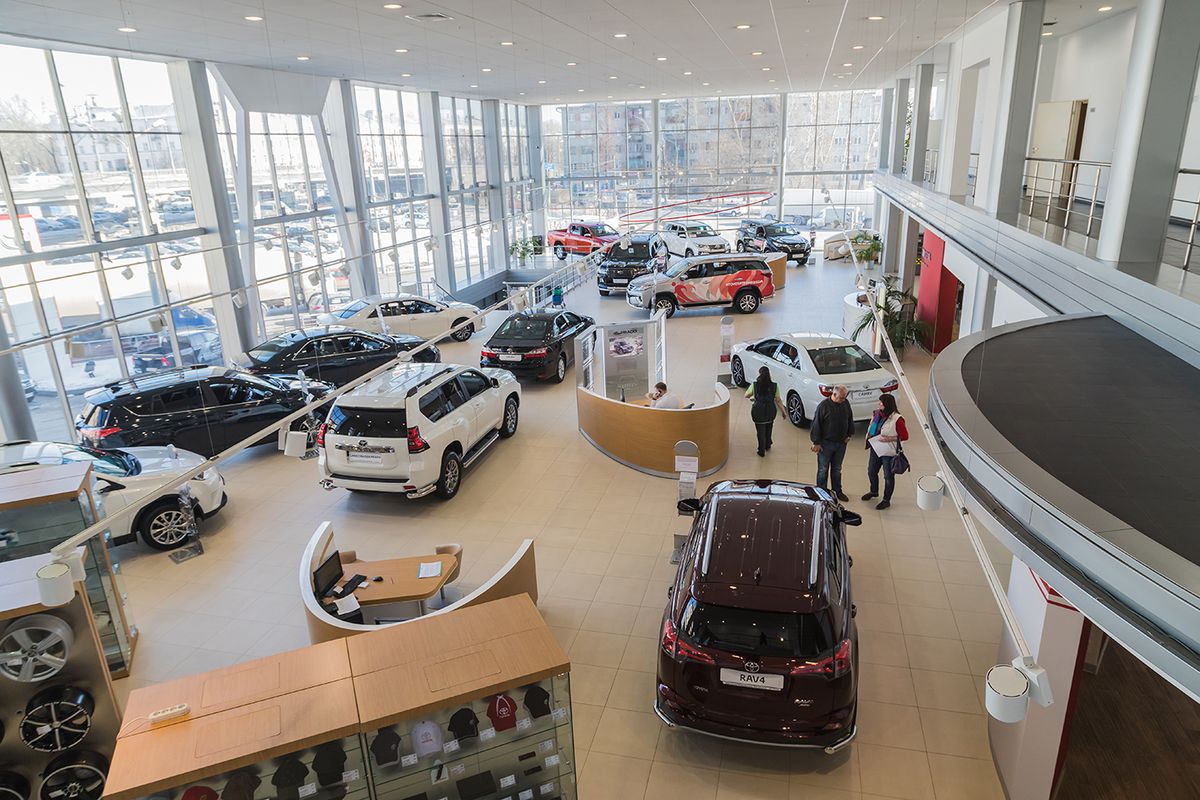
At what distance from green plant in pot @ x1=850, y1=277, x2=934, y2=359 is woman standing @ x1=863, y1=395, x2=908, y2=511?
20.5ft

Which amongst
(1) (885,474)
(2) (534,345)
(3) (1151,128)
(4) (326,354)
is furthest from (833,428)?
(4) (326,354)

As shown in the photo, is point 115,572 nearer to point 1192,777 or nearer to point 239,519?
point 239,519

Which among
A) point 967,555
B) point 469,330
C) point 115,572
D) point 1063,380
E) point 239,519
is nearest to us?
point 1063,380

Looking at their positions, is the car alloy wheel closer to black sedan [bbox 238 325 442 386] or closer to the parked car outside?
black sedan [bbox 238 325 442 386]

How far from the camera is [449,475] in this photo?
984 cm

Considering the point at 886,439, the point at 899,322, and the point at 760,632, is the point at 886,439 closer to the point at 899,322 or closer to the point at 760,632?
the point at 760,632

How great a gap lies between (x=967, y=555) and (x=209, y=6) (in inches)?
424

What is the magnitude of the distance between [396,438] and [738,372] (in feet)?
22.9

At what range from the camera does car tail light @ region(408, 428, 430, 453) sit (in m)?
9.16

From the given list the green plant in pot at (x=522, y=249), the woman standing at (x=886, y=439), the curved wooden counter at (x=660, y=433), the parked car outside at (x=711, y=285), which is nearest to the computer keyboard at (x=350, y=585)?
the curved wooden counter at (x=660, y=433)

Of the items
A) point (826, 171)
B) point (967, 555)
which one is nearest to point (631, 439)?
point (967, 555)

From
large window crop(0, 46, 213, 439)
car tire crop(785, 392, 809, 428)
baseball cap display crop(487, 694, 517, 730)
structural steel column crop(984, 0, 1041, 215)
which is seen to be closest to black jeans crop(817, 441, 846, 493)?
car tire crop(785, 392, 809, 428)

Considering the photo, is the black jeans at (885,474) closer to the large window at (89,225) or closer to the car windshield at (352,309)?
the large window at (89,225)

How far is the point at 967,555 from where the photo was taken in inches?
322
